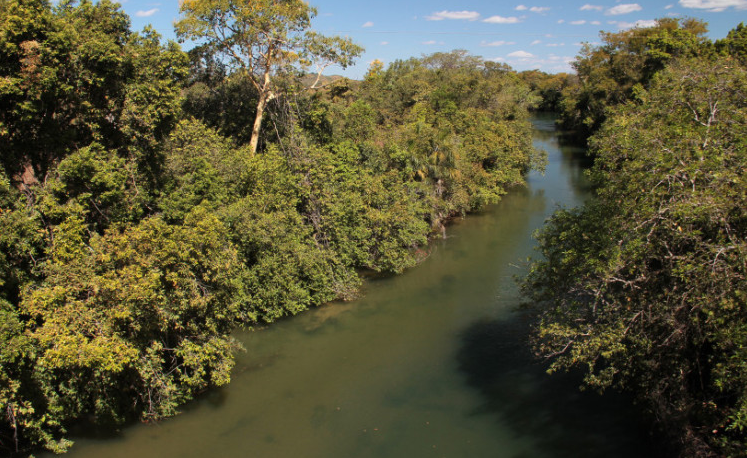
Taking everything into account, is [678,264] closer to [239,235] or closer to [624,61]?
[239,235]

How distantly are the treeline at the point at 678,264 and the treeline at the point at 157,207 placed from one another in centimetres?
949

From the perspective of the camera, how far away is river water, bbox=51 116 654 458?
12.4 metres

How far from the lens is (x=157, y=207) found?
1756 centimetres

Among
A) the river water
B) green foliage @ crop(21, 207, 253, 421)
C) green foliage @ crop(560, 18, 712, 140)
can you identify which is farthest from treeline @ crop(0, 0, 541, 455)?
green foliage @ crop(560, 18, 712, 140)

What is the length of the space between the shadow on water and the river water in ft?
0.12

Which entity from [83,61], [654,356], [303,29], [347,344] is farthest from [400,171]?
[654,356]

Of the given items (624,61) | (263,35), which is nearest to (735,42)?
(624,61)

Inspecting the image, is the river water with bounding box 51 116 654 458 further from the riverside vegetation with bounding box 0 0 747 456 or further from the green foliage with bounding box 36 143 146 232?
the green foliage with bounding box 36 143 146 232

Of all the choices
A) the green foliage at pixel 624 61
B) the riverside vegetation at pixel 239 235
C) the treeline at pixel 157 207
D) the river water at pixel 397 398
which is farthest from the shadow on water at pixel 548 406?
the green foliage at pixel 624 61

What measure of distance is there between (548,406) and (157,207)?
14.7 m

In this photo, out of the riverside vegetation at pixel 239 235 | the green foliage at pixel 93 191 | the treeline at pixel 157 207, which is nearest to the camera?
the riverside vegetation at pixel 239 235

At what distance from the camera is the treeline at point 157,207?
468 inches

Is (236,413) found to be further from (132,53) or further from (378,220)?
(132,53)

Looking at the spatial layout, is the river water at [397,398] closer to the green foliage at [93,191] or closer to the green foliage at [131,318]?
the green foliage at [131,318]
